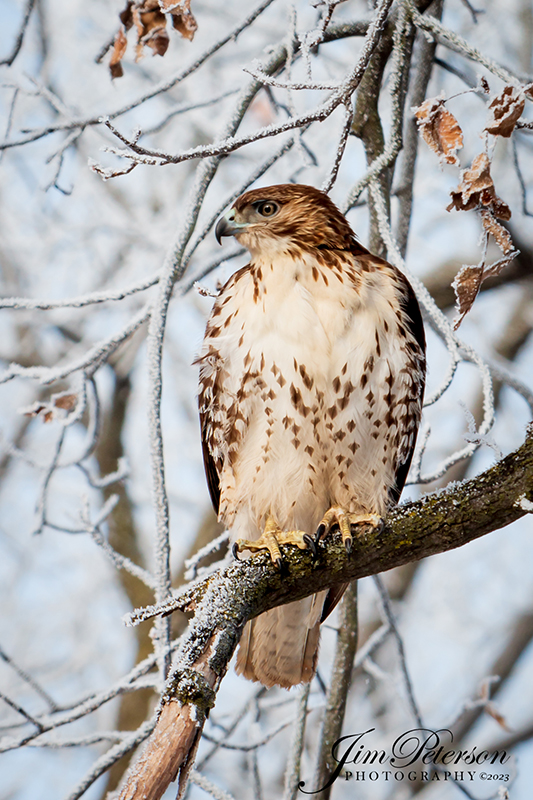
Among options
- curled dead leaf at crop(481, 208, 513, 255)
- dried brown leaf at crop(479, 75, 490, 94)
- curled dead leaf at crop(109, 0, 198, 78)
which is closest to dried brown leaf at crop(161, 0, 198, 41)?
curled dead leaf at crop(109, 0, 198, 78)

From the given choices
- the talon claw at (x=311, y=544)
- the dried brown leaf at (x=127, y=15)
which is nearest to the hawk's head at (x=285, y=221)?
the dried brown leaf at (x=127, y=15)

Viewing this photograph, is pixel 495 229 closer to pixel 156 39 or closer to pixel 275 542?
pixel 275 542

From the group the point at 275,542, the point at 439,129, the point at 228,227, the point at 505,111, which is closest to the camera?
the point at 505,111

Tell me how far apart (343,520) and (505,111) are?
148cm

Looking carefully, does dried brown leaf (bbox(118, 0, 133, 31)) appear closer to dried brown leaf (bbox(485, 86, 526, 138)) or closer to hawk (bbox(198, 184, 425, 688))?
hawk (bbox(198, 184, 425, 688))

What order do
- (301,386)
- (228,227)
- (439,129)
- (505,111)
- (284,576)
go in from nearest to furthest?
(505,111), (439,129), (284,576), (301,386), (228,227)

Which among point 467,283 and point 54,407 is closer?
point 467,283

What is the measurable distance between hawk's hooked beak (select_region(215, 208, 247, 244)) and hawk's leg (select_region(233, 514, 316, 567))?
1102 mm

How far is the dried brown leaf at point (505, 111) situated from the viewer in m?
1.78

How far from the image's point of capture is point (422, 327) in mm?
3076

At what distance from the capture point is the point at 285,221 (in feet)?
9.71

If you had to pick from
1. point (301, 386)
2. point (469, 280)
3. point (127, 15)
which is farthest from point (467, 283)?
point (127, 15)

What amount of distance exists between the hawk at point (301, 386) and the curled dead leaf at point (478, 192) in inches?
32.7

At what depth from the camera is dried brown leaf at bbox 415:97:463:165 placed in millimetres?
2027
